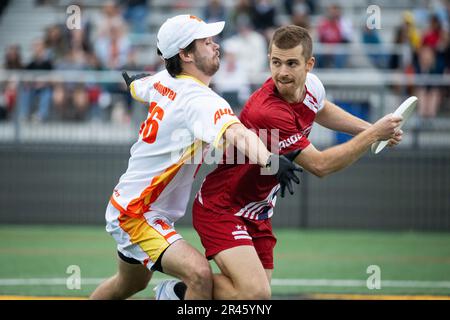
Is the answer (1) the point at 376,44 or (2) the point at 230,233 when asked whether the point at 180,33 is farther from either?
(1) the point at 376,44

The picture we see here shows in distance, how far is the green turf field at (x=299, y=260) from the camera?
9.41 m

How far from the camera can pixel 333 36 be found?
1653cm

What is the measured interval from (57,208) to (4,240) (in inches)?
58.6

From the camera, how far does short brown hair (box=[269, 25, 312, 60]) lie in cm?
664

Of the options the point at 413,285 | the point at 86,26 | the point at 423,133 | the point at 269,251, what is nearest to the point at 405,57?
the point at 423,133

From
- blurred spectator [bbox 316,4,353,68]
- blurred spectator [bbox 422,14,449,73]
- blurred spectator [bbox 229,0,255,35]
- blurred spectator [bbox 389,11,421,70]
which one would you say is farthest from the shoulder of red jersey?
blurred spectator [bbox 229,0,255,35]

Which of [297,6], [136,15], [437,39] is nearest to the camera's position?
[437,39]

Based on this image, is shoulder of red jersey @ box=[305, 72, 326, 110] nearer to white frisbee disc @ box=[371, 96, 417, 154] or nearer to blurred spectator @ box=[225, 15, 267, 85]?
white frisbee disc @ box=[371, 96, 417, 154]

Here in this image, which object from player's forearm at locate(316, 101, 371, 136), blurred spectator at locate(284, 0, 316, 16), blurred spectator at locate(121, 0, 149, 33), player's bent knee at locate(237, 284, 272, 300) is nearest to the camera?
player's bent knee at locate(237, 284, 272, 300)

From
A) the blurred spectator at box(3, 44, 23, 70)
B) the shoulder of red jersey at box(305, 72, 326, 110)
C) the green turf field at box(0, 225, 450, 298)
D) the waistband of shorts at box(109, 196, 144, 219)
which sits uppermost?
the blurred spectator at box(3, 44, 23, 70)

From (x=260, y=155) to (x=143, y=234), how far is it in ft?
3.92

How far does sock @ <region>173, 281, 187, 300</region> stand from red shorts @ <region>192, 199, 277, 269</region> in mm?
289

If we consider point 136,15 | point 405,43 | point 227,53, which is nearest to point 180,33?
point 227,53

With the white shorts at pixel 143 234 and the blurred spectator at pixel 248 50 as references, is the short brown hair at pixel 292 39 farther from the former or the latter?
the blurred spectator at pixel 248 50
